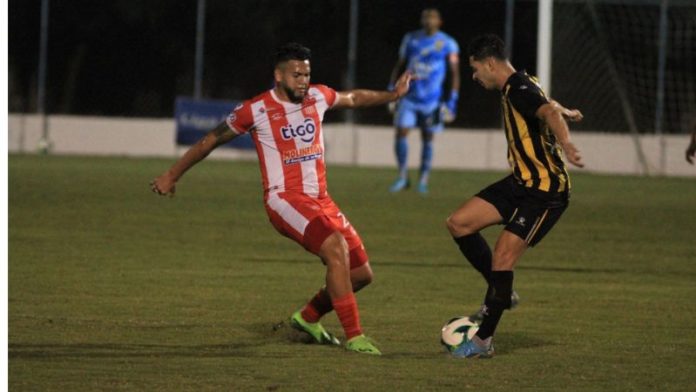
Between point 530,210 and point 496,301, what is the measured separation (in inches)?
22.4

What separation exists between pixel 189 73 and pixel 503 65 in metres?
26.9

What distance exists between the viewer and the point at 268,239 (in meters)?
14.8

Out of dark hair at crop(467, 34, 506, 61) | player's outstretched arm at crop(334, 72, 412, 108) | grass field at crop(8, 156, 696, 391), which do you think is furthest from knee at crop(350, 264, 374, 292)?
dark hair at crop(467, 34, 506, 61)

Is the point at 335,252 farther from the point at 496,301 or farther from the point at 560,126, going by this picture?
the point at 560,126

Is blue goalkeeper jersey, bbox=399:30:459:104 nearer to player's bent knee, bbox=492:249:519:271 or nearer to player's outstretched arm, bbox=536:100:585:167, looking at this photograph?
player's bent knee, bbox=492:249:519:271

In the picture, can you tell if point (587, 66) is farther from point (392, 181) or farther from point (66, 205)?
point (66, 205)

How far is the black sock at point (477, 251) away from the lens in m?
8.83

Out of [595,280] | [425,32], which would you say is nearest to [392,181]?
[425,32]

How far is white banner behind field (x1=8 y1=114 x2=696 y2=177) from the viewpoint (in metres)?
28.3

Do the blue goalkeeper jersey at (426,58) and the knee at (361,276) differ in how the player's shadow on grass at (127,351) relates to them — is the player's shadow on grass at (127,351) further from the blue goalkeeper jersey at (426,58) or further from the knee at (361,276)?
the blue goalkeeper jersey at (426,58)

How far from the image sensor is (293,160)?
28.6 ft

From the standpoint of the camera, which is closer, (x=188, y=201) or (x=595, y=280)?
(x=595, y=280)

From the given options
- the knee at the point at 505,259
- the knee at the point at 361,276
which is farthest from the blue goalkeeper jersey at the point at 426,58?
the knee at the point at 505,259

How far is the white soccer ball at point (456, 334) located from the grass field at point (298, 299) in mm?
80
